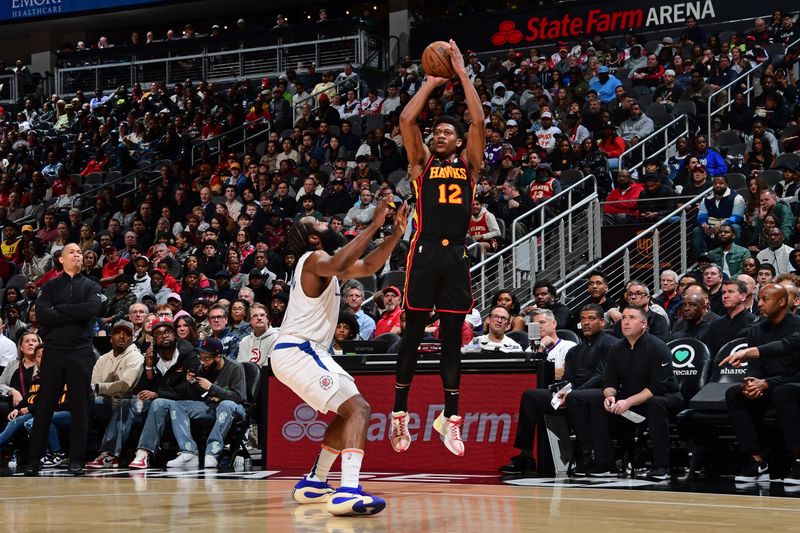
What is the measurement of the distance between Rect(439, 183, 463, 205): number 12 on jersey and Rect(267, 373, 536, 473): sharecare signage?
2496mm

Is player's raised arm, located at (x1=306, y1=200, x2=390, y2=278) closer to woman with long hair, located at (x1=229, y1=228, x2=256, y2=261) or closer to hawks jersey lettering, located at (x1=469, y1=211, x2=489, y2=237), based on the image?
hawks jersey lettering, located at (x1=469, y1=211, x2=489, y2=237)

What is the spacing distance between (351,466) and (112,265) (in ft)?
37.4

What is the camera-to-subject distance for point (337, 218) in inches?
599

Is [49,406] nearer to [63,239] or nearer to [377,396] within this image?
[377,396]

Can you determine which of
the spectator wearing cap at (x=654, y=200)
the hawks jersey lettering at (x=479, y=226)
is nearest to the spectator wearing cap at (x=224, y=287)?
the hawks jersey lettering at (x=479, y=226)

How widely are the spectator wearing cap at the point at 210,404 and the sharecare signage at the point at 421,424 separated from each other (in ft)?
1.66

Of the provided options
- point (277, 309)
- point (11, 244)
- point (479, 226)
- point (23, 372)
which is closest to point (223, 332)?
point (277, 309)

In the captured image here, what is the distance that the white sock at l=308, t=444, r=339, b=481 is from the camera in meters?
7.10

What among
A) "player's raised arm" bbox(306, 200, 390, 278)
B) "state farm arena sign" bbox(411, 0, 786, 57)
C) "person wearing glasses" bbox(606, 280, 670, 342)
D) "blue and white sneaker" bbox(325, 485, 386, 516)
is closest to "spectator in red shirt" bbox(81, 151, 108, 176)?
"state farm arena sign" bbox(411, 0, 786, 57)

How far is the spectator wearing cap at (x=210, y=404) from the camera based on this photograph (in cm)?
1018

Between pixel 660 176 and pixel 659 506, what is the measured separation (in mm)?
8247

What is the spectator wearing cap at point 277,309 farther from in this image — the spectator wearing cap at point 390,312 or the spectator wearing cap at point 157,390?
the spectator wearing cap at point 157,390

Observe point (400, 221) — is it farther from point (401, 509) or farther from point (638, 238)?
point (638, 238)

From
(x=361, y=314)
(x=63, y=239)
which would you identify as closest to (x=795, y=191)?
(x=361, y=314)
